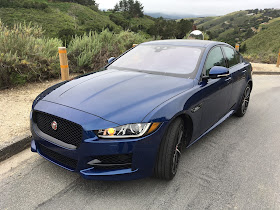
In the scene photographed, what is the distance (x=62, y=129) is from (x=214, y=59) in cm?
254

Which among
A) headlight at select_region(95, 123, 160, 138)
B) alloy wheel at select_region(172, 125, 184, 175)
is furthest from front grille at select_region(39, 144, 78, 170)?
alloy wheel at select_region(172, 125, 184, 175)

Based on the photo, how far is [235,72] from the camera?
438 centimetres

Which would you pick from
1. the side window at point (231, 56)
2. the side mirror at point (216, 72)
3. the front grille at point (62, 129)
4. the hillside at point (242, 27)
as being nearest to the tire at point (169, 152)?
the front grille at point (62, 129)

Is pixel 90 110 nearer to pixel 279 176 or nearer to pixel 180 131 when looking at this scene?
pixel 180 131

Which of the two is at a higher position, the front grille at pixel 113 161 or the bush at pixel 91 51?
the bush at pixel 91 51

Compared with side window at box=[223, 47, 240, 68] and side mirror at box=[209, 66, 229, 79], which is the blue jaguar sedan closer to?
side mirror at box=[209, 66, 229, 79]

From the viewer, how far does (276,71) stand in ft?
37.6

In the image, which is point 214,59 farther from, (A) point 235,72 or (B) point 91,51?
(B) point 91,51

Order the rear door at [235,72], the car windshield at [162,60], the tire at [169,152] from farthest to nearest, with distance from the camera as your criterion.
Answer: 1. the rear door at [235,72]
2. the car windshield at [162,60]
3. the tire at [169,152]

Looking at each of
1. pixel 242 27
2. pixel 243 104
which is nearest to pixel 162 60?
pixel 243 104

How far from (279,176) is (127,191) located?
6.24ft

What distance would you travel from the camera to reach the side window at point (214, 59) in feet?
11.7

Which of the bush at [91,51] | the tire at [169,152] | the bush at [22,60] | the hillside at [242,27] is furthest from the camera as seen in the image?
the hillside at [242,27]

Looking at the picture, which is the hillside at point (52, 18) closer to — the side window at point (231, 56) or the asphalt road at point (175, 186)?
the side window at point (231, 56)
